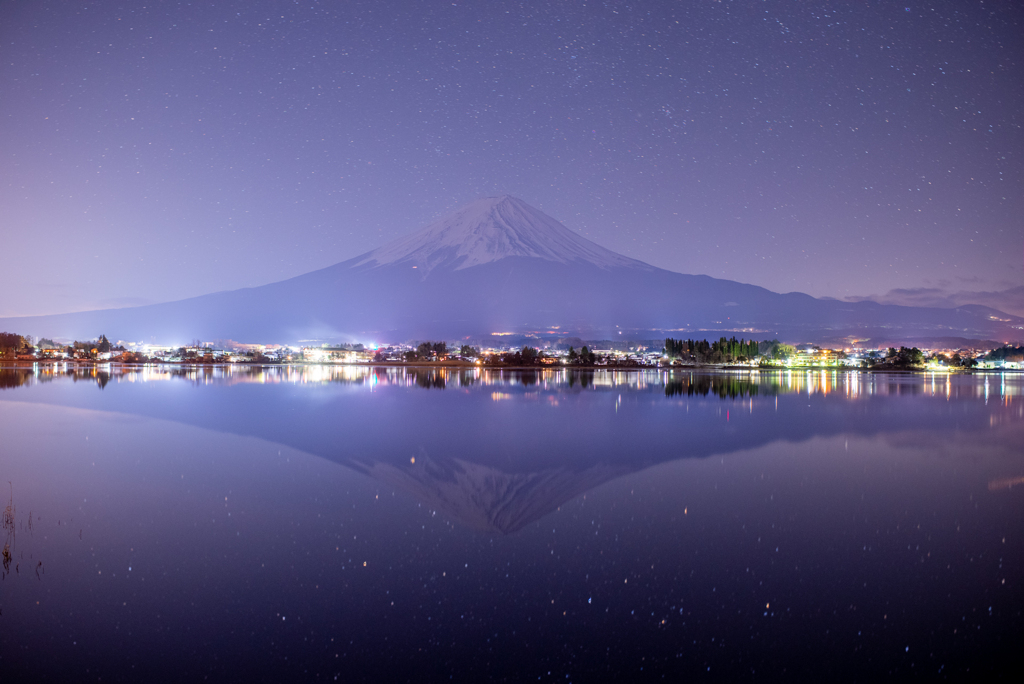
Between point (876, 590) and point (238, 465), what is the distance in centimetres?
876

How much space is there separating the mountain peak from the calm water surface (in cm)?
14174

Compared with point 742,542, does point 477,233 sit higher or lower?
higher

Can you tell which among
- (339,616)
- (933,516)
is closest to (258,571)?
(339,616)

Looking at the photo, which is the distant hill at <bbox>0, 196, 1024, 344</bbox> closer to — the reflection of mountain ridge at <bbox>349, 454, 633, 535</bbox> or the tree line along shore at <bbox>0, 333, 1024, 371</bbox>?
the tree line along shore at <bbox>0, 333, 1024, 371</bbox>

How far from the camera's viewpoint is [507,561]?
5.77 metres

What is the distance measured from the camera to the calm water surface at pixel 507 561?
409 cm

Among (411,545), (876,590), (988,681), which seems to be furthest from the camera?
(411,545)

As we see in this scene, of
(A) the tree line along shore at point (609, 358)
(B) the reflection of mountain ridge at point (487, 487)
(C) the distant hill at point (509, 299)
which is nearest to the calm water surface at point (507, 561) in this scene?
(B) the reflection of mountain ridge at point (487, 487)

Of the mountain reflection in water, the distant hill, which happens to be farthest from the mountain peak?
the mountain reflection in water

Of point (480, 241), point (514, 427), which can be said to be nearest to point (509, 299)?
point (480, 241)

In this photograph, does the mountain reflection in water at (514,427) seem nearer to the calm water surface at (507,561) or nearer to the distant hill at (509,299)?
the calm water surface at (507,561)

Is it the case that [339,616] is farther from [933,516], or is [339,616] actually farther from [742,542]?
[933,516]

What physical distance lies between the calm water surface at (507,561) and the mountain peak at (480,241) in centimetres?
14174

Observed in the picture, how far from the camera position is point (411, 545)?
20.2ft
